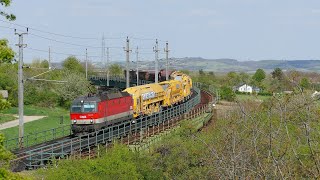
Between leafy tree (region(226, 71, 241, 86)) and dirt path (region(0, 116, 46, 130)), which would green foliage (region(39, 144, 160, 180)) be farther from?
leafy tree (region(226, 71, 241, 86))

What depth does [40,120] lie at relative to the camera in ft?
195

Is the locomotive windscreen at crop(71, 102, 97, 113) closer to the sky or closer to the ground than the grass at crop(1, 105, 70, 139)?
closer to the sky

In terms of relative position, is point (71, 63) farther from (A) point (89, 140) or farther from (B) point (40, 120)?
(A) point (89, 140)

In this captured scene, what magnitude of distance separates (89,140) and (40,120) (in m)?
27.0

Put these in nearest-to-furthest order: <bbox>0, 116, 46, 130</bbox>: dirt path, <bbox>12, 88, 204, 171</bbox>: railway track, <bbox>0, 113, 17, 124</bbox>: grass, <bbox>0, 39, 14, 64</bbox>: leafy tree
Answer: <bbox>0, 39, 14, 64</bbox>: leafy tree, <bbox>12, 88, 204, 171</bbox>: railway track, <bbox>0, 116, 46, 130</bbox>: dirt path, <bbox>0, 113, 17, 124</bbox>: grass

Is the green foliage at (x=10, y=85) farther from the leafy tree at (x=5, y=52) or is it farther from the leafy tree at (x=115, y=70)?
the leafy tree at (x=115, y=70)

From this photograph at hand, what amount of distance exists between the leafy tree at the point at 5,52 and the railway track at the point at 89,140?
491 inches

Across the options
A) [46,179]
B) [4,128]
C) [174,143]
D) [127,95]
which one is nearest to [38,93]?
[4,128]

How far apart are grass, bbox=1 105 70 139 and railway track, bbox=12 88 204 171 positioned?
11.1 m

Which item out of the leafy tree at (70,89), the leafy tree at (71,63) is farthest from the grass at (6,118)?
the leafy tree at (71,63)

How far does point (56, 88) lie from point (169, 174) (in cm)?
5089

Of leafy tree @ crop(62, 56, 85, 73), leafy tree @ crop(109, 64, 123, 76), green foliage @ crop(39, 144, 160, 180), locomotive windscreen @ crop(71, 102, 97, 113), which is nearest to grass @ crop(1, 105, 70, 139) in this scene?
locomotive windscreen @ crop(71, 102, 97, 113)

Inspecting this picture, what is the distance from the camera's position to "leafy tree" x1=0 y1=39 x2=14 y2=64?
1381cm

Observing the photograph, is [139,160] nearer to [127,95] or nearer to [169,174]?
[169,174]
